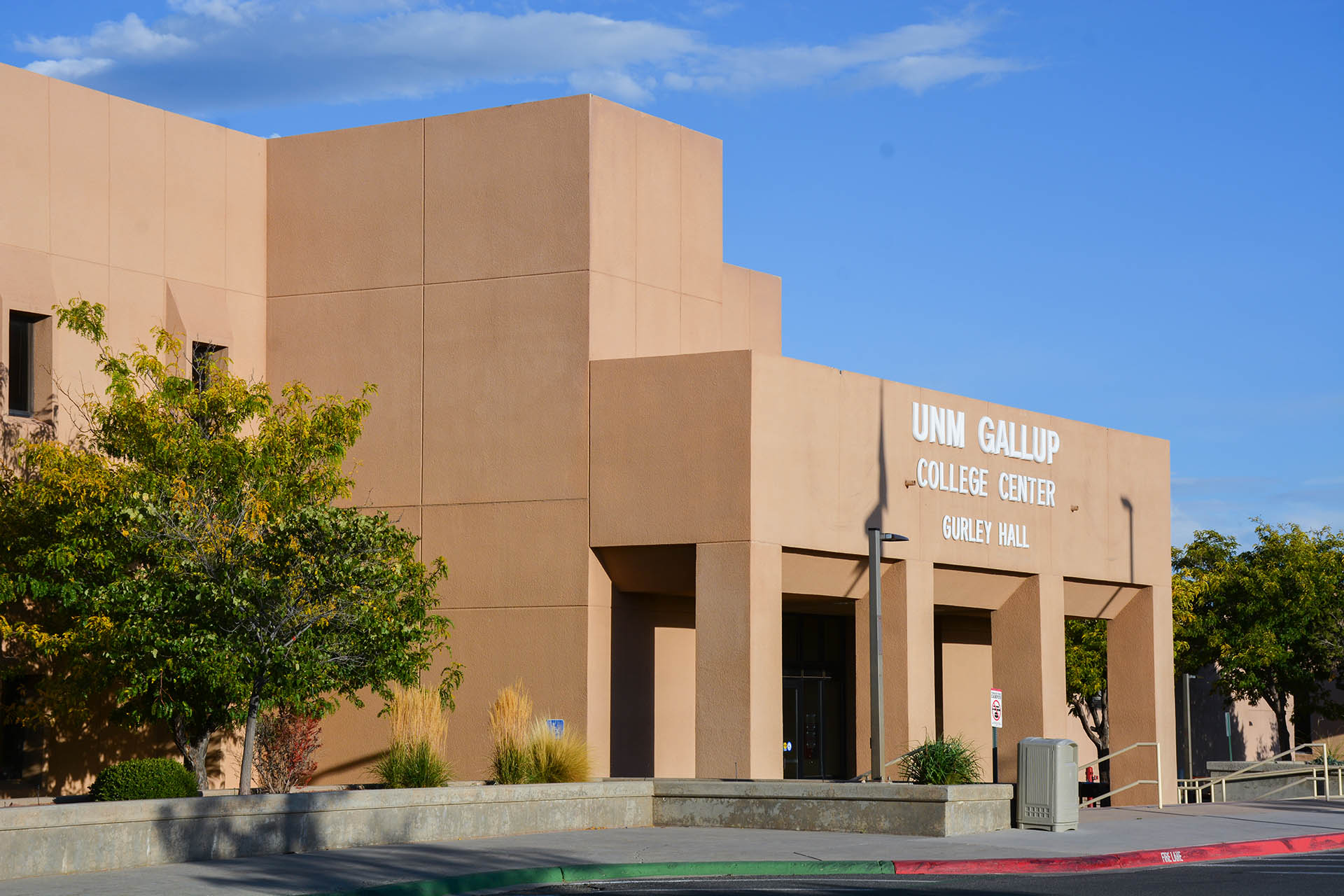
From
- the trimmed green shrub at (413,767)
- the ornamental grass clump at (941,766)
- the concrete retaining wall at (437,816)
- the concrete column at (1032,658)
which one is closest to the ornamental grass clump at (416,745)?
the trimmed green shrub at (413,767)

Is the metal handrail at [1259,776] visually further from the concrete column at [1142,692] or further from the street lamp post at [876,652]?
the street lamp post at [876,652]

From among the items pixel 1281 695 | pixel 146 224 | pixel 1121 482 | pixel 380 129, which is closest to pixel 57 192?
pixel 146 224

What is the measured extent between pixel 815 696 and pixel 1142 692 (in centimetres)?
695

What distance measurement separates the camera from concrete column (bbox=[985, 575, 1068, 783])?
33219 mm

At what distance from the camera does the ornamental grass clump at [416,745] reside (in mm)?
22734

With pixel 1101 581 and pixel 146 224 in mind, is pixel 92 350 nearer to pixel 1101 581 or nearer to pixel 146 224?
pixel 146 224

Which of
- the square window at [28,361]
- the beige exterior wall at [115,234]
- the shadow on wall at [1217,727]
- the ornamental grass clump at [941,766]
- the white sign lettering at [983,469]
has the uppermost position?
the beige exterior wall at [115,234]

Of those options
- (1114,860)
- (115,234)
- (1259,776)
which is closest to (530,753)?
(1114,860)

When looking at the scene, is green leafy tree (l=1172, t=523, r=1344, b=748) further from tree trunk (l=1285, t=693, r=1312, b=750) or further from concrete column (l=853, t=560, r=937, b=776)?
concrete column (l=853, t=560, r=937, b=776)

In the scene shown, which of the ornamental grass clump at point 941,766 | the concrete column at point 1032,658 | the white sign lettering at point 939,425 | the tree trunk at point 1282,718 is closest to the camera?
the ornamental grass clump at point 941,766

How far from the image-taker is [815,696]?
36688 mm

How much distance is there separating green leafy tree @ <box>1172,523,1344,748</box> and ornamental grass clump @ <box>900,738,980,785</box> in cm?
3361

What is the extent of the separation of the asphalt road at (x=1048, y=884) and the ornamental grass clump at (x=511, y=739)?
19.4 ft

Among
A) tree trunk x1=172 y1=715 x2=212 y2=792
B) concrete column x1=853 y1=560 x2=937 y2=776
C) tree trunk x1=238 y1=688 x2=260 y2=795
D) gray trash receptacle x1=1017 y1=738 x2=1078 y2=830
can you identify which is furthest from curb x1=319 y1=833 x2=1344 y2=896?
tree trunk x1=172 y1=715 x2=212 y2=792
